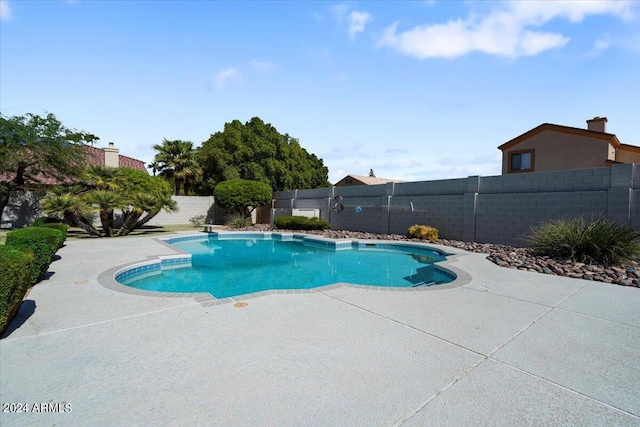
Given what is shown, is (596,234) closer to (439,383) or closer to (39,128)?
(439,383)

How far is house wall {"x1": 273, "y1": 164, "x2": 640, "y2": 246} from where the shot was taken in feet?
31.2

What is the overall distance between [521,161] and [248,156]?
1946 cm

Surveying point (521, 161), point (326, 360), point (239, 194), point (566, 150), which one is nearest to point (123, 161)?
point (239, 194)

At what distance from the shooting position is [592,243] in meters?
7.92

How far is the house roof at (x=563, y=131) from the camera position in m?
18.5

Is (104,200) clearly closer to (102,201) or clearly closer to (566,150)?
(102,201)

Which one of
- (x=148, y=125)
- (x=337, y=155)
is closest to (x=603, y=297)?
(x=148, y=125)

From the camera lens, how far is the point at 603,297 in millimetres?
5277

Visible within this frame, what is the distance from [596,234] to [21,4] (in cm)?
1465

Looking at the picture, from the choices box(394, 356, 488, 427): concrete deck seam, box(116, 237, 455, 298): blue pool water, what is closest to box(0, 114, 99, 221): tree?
box(116, 237, 455, 298): blue pool water

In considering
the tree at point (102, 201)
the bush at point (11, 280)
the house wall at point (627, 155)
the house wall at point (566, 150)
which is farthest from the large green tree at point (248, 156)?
the house wall at point (627, 155)

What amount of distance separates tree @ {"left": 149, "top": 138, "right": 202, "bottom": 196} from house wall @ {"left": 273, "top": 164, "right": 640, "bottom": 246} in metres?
13.8

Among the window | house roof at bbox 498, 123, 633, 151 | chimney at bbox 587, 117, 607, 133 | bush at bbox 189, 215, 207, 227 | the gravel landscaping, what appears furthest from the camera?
bush at bbox 189, 215, 207, 227

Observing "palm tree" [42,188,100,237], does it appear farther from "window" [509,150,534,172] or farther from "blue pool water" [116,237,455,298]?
"window" [509,150,534,172]
